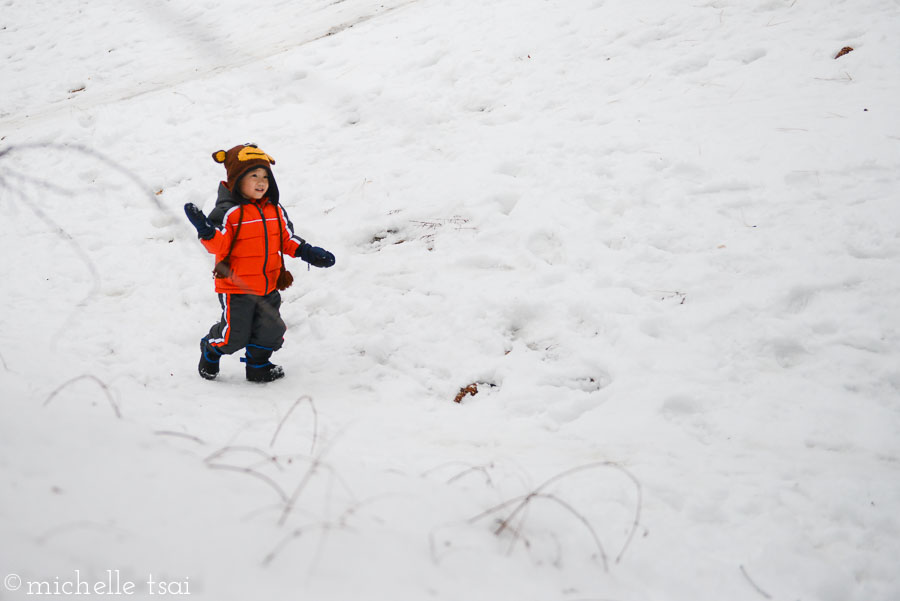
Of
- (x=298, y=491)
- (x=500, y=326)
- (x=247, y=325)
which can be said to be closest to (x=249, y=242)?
(x=247, y=325)

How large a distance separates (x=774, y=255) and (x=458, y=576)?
3.20m

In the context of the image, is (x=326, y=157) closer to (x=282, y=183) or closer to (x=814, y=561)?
(x=282, y=183)

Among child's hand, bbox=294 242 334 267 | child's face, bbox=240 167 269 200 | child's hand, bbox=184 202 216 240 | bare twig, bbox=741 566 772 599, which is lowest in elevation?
bare twig, bbox=741 566 772 599

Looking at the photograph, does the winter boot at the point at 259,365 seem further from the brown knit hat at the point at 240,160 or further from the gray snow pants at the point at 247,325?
the brown knit hat at the point at 240,160

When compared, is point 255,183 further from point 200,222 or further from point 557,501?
point 557,501

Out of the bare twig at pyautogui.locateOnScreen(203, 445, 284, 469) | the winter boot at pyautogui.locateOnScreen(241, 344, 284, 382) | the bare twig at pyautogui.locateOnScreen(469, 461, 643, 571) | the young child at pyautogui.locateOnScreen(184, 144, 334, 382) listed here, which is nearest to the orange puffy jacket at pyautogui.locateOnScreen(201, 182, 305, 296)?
the young child at pyautogui.locateOnScreen(184, 144, 334, 382)

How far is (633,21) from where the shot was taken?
6.66 metres

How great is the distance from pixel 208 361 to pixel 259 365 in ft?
1.21

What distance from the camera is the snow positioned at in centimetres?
189

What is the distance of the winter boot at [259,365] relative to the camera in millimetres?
3895

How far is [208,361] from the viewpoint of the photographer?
3.91m

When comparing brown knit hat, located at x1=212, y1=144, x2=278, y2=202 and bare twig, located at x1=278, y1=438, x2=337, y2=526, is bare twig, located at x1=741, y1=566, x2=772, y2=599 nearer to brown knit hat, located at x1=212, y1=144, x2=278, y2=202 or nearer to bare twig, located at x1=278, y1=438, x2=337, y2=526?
bare twig, located at x1=278, y1=438, x2=337, y2=526

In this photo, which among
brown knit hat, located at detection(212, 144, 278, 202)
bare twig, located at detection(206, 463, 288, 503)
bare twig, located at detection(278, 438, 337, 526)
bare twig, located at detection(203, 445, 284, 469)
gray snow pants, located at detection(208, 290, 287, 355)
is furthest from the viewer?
gray snow pants, located at detection(208, 290, 287, 355)

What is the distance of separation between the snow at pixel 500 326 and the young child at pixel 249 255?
0.31m
